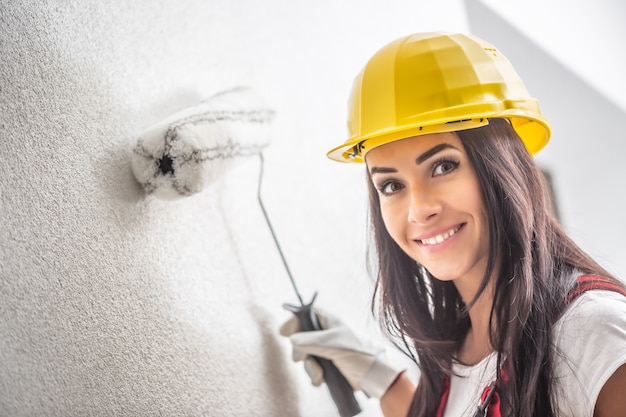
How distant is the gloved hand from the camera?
1459 mm

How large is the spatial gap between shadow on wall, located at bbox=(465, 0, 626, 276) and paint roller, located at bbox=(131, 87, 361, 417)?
1.76m

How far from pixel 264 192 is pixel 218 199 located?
0.19 meters

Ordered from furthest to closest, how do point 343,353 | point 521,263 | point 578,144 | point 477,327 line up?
point 578,144 < point 343,353 < point 477,327 < point 521,263

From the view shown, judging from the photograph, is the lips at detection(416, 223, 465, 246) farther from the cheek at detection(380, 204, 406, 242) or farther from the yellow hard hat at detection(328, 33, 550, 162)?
the yellow hard hat at detection(328, 33, 550, 162)

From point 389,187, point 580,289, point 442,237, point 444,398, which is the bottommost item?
point 444,398

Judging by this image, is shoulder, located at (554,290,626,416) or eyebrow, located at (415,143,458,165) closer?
shoulder, located at (554,290,626,416)

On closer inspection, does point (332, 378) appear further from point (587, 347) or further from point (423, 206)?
point (587, 347)

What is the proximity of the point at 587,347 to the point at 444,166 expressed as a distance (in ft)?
1.36

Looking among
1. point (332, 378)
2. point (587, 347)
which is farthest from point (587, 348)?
point (332, 378)

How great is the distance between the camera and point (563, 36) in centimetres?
292

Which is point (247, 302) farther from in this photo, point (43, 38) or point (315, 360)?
point (43, 38)

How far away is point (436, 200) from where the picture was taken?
1175mm

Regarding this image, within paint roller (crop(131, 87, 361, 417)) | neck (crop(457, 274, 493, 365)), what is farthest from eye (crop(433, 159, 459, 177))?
paint roller (crop(131, 87, 361, 417))

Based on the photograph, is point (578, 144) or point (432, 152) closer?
point (432, 152)
